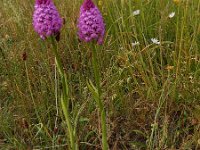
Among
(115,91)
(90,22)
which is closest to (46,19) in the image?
(90,22)

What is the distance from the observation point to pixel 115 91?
5.76 feet

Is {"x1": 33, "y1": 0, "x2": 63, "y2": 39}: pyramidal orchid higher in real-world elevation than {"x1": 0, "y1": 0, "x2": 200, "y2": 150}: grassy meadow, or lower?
higher

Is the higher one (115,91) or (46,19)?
(46,19)

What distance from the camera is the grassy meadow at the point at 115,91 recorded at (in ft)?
5.18

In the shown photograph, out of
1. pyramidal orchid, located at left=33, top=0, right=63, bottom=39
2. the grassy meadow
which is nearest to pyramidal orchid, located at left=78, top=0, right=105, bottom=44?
pyramidal orchid, located at left=33, top=0, right=63, bottom=39

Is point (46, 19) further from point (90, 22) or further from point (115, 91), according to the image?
point (115, 91)

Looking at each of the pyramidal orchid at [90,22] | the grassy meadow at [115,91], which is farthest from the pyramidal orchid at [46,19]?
the grassy meadow at [115,91]

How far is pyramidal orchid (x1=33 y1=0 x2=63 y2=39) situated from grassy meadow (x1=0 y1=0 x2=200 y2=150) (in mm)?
403

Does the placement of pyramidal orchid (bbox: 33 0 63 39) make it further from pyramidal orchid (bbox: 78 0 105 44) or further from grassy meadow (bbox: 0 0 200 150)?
grassy meadow (bbox: 0 0 200 150)

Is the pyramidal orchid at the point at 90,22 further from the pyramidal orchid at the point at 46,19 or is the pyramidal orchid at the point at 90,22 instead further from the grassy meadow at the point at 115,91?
the grassy meadow at the point at 115,91

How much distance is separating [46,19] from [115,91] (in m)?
0.69

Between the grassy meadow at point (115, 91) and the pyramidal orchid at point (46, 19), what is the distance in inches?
15.9

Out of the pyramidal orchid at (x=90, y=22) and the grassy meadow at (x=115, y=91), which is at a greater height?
the pyramidal orchid at (x=90, y=22)

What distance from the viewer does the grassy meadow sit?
1580 mm
